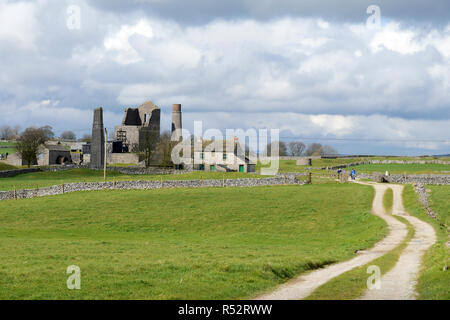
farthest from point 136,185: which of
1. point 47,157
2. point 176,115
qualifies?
point 47,157

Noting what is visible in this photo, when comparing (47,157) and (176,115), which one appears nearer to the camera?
(47,157)

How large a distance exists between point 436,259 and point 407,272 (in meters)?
2.04

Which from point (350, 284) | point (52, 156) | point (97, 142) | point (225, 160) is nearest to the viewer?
point (350, 284)

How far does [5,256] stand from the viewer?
24188 mm

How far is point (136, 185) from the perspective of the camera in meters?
61.3

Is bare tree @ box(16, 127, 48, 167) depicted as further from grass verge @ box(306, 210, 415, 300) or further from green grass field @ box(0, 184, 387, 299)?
grass verge @ box(306, 210, 415, 300)

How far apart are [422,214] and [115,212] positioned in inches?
958

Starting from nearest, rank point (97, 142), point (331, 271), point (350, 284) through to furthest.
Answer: point (350, 284), point (331, 271), point (97, 142)

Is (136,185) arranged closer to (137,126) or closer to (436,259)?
(436,259)

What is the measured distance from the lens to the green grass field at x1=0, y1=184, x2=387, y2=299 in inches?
686

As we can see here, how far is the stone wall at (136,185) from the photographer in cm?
5881

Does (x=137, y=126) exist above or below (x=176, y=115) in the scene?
below
